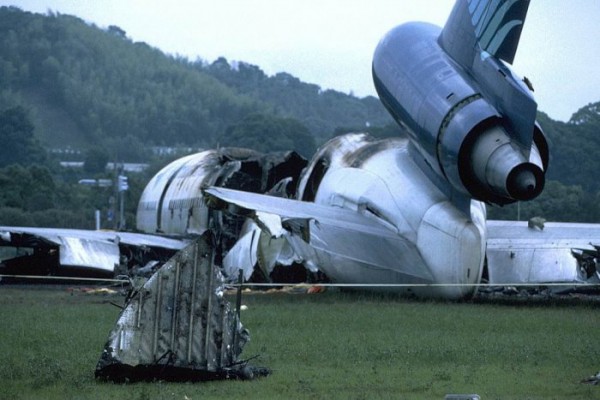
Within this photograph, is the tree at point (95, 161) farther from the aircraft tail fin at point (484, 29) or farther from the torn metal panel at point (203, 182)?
the aircraft tail fin at point (484, 29)

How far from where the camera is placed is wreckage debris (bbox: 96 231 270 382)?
576 inches

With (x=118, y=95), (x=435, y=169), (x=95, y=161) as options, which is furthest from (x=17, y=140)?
(x=435, y=169)

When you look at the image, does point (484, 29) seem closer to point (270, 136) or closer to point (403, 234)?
point (403, 234)

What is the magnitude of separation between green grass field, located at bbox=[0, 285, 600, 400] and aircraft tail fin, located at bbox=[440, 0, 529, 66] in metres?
4.91

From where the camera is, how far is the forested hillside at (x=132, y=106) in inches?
3698

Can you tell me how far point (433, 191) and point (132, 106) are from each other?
382ft

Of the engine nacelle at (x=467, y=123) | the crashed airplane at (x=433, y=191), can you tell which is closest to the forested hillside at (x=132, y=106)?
the crashed airplane at (x=433, y=191)

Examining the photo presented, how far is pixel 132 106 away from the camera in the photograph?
141m

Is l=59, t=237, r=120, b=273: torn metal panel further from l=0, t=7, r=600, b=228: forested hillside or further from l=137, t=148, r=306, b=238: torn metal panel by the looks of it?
l=0, t=7, r=600, b=228: forested hillside

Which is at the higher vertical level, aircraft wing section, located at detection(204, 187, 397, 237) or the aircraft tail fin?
the aircraft tail fin

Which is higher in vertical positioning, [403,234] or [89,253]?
[403,234]

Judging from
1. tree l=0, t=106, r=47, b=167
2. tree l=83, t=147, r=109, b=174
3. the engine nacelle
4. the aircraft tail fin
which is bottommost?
tree l=83, t=147, r=109, b=174

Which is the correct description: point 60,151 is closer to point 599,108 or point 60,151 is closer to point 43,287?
point 599,108

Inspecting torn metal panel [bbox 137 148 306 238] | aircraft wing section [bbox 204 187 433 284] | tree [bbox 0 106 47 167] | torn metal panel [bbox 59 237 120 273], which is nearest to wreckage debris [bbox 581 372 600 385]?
aircraft wing section [bbox 204 187 433 284]
